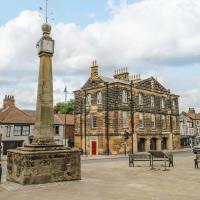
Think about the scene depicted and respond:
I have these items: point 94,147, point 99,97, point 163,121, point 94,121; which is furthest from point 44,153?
point 163,121

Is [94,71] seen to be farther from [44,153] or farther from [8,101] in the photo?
[44,153]

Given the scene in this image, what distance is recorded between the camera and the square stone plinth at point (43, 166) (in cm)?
1324

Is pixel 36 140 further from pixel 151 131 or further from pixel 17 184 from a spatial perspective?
pixel 151 131

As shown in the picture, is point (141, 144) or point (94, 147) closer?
point (94, 147)

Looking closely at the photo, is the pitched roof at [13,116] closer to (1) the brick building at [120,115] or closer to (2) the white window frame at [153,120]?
(1) the brick building at [120,115]

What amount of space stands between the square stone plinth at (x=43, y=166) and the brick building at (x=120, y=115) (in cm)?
2468

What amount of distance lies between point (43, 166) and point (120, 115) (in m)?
26.5

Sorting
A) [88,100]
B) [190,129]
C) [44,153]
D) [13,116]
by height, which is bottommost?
[44,153]

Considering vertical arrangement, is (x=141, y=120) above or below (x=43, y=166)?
above

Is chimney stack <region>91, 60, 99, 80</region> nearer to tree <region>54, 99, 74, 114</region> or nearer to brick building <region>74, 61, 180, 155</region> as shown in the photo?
brick building <region>74, 61, 180, 155</region>

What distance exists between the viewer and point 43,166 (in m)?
13.6

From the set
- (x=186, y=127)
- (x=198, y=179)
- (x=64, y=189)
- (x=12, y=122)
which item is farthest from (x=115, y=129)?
(x=186, y=127)

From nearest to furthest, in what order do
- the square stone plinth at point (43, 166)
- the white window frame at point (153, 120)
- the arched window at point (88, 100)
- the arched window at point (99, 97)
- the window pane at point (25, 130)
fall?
the square stone plinth at point (43, 166) < the arched window at point (99, 97) < the arched window at point (88, 100) < the window pane at point (25, 130) < the white window frame at point (153, 120)

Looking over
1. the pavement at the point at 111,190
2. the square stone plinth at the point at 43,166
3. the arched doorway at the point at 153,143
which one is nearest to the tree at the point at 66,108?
the arched doorway at the point at 153,143
